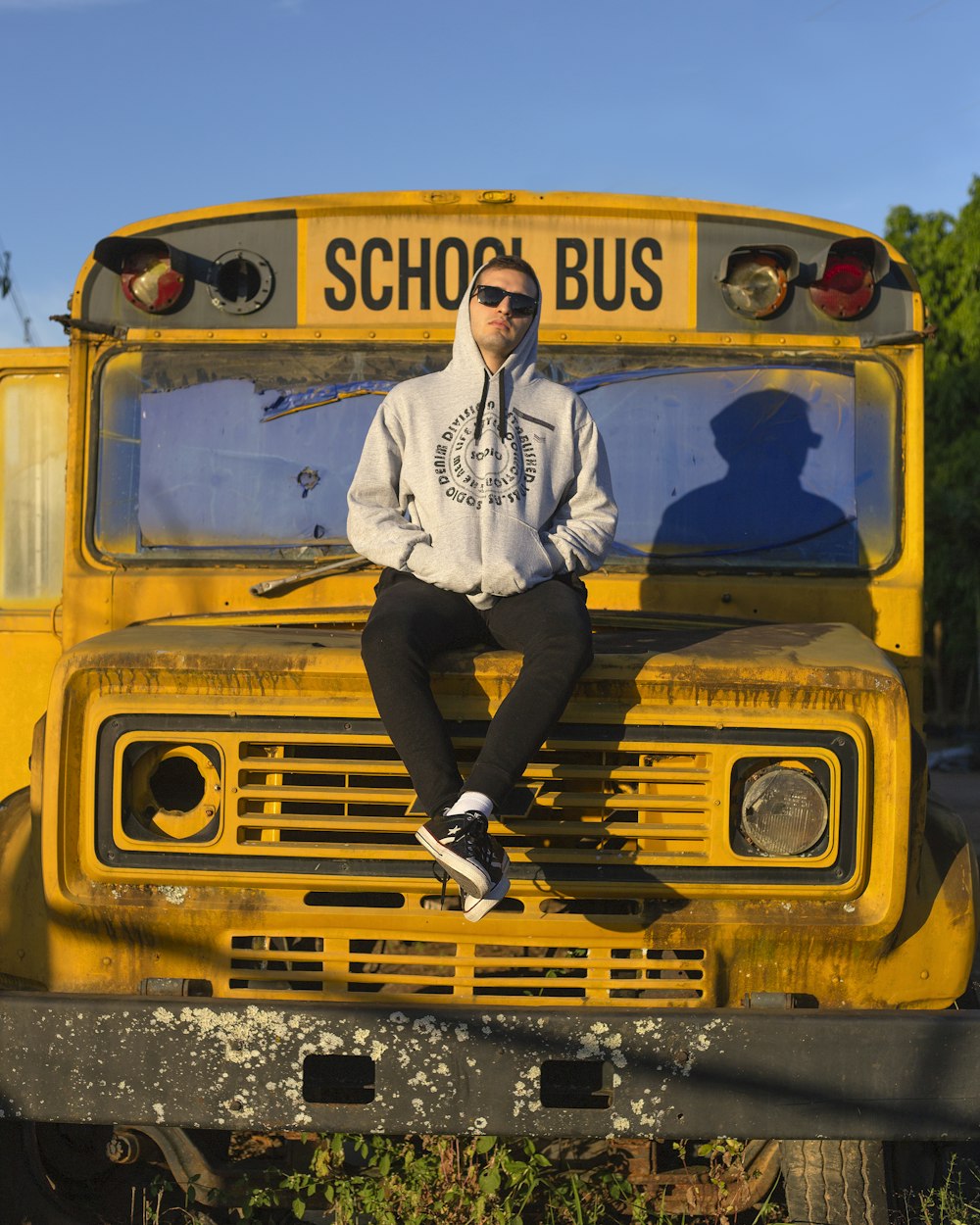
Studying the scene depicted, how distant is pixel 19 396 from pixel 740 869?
2802mm

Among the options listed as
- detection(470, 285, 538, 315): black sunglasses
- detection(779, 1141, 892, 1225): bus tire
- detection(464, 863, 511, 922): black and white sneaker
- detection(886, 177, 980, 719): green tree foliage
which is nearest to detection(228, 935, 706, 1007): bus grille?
detection(464, 863, 511, 922): black and white sneaker

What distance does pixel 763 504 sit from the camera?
420 cm

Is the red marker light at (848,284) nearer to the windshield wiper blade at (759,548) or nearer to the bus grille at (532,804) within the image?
the windshield wiper blade at (759,548)

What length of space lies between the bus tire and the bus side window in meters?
2.76

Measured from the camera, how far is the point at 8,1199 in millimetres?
3473

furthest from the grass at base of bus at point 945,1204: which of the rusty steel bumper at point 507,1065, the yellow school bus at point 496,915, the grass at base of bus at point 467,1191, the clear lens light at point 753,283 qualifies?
the clear lens light at point 753,283

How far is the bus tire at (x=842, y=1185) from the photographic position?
3424mm

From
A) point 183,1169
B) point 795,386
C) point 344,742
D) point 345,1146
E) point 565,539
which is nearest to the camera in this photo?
point 344,742

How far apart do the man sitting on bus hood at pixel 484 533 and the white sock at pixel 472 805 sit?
0.04 feet

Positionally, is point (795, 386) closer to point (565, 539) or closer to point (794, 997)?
point (565, 539)

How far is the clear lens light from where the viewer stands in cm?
424

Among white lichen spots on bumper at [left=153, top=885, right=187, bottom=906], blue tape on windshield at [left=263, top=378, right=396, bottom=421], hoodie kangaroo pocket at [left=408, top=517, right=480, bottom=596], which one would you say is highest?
blue tape on windshield at [left=263, top=378, right=396, bottom=421]

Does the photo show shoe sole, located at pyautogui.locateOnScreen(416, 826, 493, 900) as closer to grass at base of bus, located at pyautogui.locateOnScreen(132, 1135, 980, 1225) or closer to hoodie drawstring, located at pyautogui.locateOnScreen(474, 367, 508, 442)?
grass at base of bus, located at pyautogui.locateOnScreen(132, 1135, 980, 1225)

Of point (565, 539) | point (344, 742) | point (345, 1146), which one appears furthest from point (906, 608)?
point (345, 1146)
